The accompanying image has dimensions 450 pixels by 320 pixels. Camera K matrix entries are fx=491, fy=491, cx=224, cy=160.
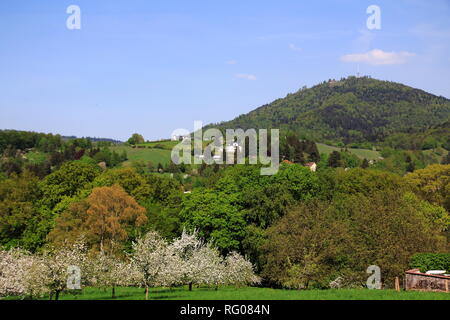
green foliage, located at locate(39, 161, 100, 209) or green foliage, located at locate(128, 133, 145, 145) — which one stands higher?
green foliage, located at locate(128, 133, 145, 145)

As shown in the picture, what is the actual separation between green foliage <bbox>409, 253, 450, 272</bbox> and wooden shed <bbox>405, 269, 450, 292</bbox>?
1.86 ft

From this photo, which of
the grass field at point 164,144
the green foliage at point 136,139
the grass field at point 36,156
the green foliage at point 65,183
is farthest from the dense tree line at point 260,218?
the green foliage at point 136,139

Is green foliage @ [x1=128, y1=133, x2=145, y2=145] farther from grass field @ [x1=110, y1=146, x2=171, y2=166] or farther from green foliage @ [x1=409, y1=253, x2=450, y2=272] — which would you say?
green foliage @ [x1=409, y1=253, x2=450, y2=272]

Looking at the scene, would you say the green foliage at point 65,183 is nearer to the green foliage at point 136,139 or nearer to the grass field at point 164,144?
the grass field at point 164,144

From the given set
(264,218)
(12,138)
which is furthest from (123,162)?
(264,218)

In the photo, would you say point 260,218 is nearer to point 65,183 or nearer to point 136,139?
point 65,183

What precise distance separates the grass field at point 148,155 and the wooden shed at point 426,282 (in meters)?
126

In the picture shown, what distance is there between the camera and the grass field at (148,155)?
509 feet

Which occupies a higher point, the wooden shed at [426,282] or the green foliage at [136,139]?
the green foliage at [136,139]

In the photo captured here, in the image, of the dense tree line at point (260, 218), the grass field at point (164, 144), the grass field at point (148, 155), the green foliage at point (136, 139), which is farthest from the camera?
the green foliage at point (136, 139)

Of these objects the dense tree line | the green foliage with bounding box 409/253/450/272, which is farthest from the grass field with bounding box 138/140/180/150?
the green foliage with bounding box 409/253/450/272

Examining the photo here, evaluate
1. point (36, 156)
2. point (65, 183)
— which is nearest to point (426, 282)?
point (65, 183)

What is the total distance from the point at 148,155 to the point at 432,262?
454ft

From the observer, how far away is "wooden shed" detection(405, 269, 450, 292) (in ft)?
81.0
